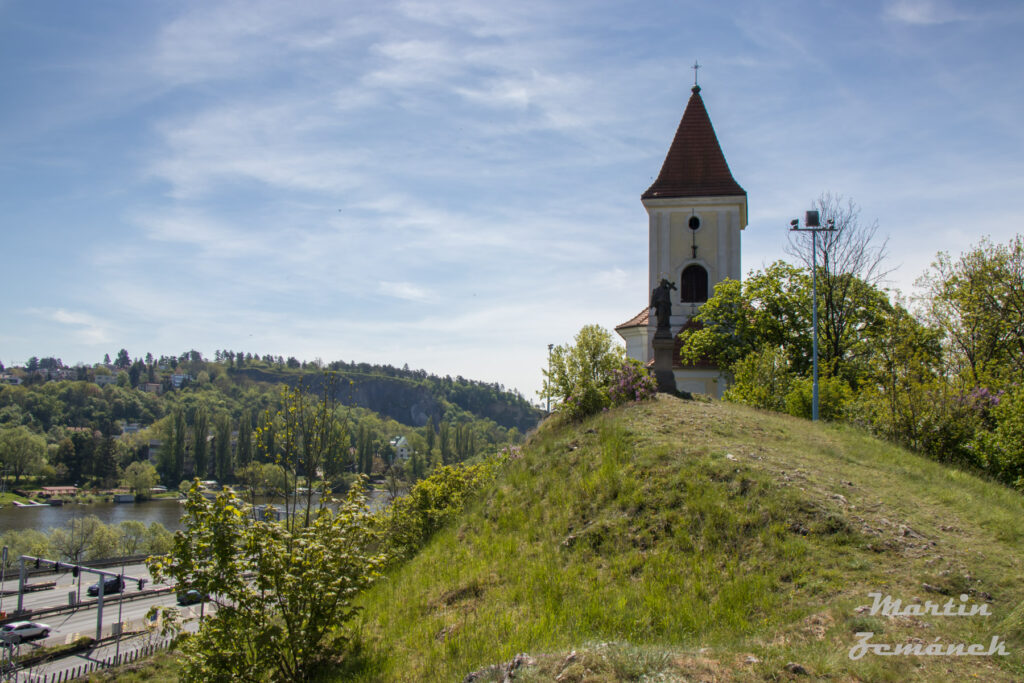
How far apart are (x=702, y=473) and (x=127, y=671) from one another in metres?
12.6

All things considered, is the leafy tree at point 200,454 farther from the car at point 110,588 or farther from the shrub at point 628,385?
the shrub at point 628,385

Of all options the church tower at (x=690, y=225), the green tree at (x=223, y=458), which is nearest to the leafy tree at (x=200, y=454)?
the green tree at (x=223, y=458)

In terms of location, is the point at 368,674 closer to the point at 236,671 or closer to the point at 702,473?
the point at 236,671

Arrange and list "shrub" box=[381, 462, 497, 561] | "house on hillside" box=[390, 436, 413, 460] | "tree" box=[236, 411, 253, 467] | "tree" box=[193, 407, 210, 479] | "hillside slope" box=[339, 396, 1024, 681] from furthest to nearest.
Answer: "house on hillside" box=[390, 436, 413, 460] → "tree" box=[193, 407, 210, 479] → "tree" box=[236, 411, 253, 467] → "shrub" box=[381, 462, 497, 561] → "hillside slope" box=[339, 396, 1024, 681]

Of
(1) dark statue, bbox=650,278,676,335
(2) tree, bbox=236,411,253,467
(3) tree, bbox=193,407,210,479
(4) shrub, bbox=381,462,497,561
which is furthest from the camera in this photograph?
(3) tree, bbox=193,407,210,479

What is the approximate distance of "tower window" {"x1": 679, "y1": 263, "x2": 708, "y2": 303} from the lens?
107 ft

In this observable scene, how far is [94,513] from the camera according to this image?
81250mm

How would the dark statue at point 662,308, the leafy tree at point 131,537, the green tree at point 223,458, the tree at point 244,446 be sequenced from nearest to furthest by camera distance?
the dark statue at point 662,308
the leafy tree at point 131,537
the tree at point 244,446
the green tree at point 223,458

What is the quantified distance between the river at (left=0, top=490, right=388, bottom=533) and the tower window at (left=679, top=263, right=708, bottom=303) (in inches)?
1591

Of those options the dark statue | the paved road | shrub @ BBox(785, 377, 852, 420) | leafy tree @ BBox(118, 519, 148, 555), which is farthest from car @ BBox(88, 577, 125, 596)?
shrub @ BBox(785, 377, 852, 420)

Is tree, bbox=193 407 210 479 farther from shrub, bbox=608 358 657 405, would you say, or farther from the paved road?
shrub, bbox=608 358 657 405

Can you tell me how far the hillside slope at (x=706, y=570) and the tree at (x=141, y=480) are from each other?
9947 cm

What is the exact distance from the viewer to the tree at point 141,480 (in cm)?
9738

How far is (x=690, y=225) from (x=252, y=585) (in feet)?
94.6
